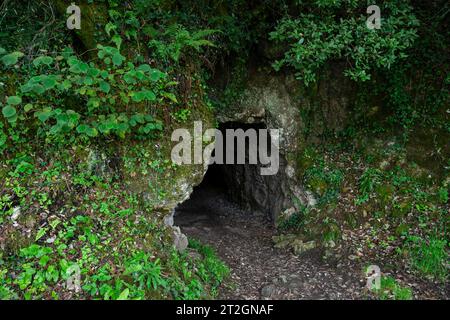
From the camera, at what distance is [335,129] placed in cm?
763

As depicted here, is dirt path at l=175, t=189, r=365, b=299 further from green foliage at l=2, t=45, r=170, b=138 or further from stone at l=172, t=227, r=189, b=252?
green foliage at l=2, t=45, r=170, b=138

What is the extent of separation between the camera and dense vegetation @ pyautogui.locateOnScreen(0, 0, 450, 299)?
4.29 meters

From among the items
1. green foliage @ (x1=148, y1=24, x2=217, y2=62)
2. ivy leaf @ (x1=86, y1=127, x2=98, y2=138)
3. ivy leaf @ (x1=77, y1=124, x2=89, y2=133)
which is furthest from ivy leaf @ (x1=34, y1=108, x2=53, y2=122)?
green foliage @ (x1=148, y1=24, x2=217, y2=62)

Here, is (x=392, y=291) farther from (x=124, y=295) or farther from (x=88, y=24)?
(x=88, y=24)

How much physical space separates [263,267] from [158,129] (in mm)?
3300

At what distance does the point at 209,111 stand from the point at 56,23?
302 cm

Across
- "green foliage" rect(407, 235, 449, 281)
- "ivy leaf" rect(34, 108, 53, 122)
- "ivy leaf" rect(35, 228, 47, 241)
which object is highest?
"ivy leaf" rect(34, 108, 53, 122)

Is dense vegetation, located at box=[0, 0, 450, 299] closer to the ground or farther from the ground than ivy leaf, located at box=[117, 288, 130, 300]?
farther from the ground

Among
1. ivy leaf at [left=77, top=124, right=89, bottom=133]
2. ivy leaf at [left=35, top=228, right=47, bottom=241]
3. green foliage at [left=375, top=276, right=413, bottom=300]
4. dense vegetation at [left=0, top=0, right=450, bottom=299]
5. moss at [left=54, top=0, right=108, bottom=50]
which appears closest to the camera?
ivy leaf at [left=35, top=228, right=47, bottom=241]

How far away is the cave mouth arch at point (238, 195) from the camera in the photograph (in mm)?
8445

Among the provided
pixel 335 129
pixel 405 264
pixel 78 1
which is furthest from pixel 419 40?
pixel 78 1

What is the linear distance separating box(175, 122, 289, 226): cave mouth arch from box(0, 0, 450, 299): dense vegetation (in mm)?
1168

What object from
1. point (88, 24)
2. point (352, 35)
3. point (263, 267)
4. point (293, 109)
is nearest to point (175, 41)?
point (88, 24)

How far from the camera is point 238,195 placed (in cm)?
1040
